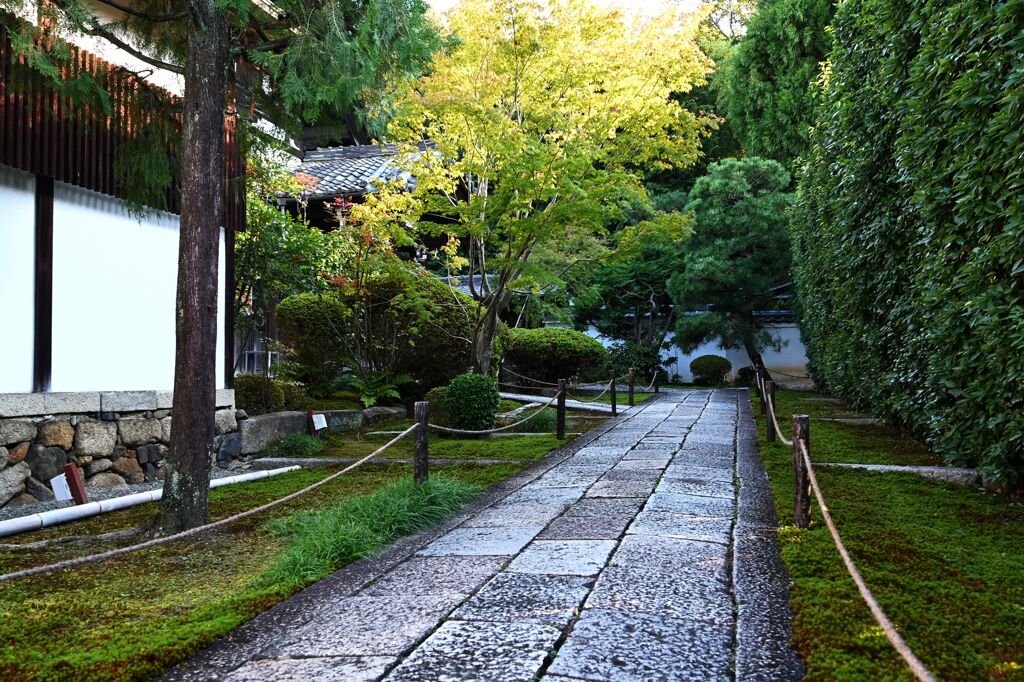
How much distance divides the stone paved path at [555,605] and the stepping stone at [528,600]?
0.03 feet

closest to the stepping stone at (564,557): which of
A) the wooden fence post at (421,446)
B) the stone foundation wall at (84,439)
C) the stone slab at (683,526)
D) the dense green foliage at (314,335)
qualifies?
the stone slab at (683,526)

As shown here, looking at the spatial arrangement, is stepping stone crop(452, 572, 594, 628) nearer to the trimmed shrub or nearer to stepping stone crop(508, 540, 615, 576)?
stepping stone crop(508, 540, 615, 576)

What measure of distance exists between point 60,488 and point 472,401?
5437 mm

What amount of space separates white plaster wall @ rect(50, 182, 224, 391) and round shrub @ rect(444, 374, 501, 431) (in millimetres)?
3889

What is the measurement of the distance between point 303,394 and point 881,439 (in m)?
8.13

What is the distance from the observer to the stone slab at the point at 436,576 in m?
4.16

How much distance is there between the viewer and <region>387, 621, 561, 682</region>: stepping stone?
3006 mm

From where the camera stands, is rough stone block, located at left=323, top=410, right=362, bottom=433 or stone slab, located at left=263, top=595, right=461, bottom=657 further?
rough stone block, located at left=323, top=410, right=362, bottom=433

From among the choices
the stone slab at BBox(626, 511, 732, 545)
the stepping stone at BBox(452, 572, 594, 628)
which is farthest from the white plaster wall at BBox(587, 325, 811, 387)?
the stepping stone at BBox(452, 572, 594, 628)

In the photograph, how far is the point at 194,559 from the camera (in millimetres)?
5023

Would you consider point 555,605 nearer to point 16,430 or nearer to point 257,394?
→ point 16,430

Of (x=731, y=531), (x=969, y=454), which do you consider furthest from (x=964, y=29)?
(x=731, y=531)

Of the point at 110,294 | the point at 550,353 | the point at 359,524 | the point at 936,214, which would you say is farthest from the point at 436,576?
the point at 550,353

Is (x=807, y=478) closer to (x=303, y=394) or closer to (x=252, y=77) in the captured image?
(x=252, y=77)
